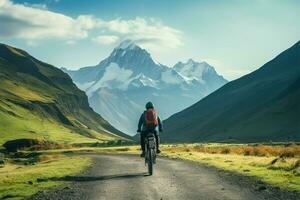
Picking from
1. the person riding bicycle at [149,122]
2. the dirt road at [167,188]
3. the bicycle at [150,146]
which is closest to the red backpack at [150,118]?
the person riding bicycle at [149,122]

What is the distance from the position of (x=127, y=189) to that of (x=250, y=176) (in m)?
7.75

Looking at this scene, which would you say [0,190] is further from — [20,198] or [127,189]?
[127,189]

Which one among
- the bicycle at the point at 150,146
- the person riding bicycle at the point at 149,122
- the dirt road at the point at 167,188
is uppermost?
the person riding bicycle at the point at 149,122

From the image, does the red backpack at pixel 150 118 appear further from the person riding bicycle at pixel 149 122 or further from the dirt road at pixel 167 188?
the dirt road at pixel 167 188

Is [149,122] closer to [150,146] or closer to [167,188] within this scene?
[150,146]

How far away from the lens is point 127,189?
20188mm

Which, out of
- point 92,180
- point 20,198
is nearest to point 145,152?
point 92,180

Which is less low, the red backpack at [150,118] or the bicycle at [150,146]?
the red backpack at [150,118]

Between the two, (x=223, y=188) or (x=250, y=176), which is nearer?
(x=223, y=188)

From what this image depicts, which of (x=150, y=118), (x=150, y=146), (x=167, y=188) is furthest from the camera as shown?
(x=150, y=146)

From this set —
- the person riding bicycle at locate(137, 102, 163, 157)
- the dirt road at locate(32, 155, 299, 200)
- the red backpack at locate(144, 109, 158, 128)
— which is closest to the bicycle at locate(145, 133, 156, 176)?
the person riding bicycle at locate(137, 102, 163, 157)

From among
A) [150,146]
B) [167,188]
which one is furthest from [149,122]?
[167,188]

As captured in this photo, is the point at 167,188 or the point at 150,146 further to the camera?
the point at 150,146

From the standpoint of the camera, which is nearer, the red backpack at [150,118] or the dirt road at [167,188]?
the dirt road at [167,188]
